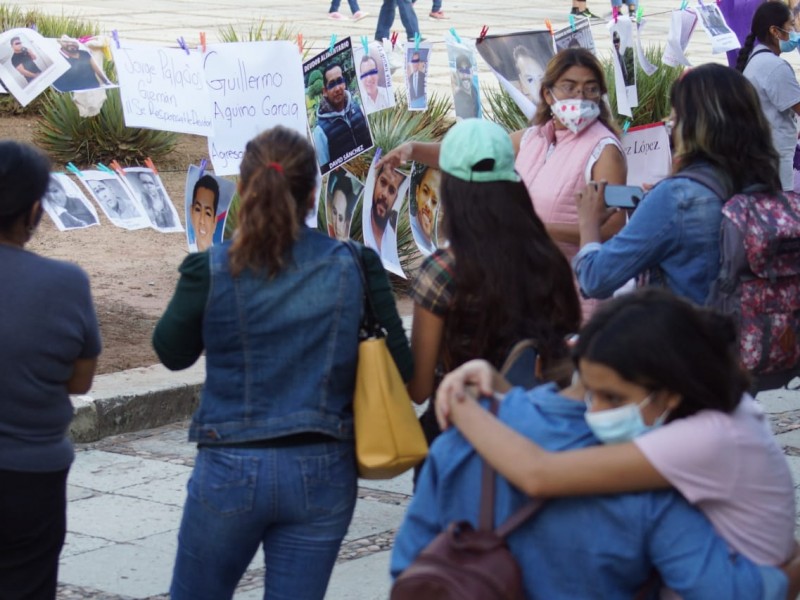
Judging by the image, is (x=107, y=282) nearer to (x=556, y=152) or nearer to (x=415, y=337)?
(x=556, y=152)

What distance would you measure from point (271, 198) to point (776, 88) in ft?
15.3

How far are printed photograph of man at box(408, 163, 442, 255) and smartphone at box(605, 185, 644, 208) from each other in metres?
3.83

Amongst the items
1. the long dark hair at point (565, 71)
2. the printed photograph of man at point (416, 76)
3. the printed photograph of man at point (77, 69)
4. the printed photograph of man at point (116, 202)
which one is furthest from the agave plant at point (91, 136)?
the long dark hair at point (565, 71)

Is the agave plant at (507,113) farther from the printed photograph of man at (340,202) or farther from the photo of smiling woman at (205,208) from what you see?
the photo of smiling woman at (205,208)

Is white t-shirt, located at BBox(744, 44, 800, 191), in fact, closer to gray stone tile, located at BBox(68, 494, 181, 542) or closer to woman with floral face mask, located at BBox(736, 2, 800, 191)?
woman with floral face mask, located at BBox(736, 2, 800, 191)

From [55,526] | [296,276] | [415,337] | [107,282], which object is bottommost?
[107,282]

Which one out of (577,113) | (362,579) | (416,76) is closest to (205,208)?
(416,76)

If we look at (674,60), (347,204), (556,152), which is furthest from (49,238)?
(556,152)

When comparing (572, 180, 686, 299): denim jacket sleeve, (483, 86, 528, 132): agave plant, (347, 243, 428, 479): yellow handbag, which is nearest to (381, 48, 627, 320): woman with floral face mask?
(572, 180, 686, 299): denim jacket sleeve

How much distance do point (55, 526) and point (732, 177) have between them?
87.8 inches

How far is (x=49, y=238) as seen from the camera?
995 centimetres

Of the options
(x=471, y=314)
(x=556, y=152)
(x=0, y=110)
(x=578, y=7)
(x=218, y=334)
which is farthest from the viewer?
(x=578, y=7)

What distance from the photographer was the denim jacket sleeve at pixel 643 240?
4.16m

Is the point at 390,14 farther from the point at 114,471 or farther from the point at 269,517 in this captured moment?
the point at 269,517
